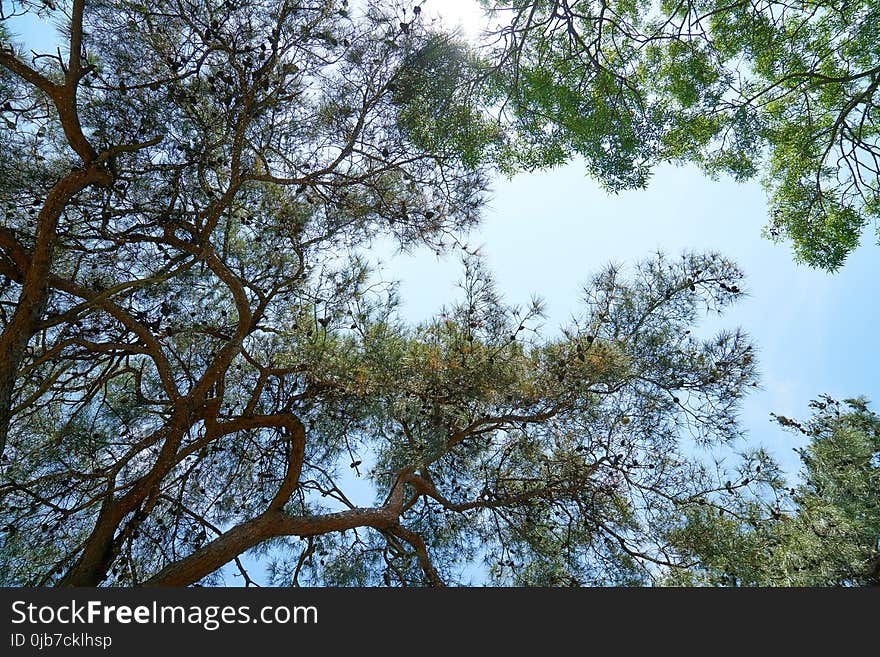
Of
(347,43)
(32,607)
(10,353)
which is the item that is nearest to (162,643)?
(32,607)

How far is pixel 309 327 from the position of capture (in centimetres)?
246

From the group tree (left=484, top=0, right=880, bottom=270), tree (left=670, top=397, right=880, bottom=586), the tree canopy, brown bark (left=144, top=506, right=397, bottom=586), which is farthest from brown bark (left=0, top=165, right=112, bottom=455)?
tree (left=670, top=397, right=880, bottom=586)

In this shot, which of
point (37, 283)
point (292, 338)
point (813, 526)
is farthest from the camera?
point (292, 338)

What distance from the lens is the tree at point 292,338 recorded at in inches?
82.5

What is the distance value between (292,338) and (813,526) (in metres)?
2.53

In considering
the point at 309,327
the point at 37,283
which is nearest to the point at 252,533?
the point at 309,327

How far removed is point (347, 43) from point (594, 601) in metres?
2.02

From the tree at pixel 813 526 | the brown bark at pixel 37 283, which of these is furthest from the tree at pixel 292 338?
the tree at pixel 813 526

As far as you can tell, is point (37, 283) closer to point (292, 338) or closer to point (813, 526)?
point (292, 338)

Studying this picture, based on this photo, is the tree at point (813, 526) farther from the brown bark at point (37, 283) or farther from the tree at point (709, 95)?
the brown bark at point (37, 283)

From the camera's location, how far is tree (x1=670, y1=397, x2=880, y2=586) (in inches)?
85.0

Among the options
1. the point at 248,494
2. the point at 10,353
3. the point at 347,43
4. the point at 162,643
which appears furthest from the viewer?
the point at 248,494

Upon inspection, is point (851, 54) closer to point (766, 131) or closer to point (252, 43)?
point (766, 131)

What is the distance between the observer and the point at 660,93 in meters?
2.55
